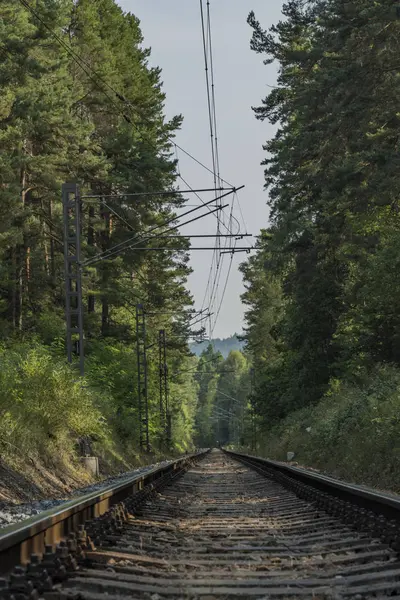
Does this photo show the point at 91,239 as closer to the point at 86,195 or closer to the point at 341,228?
the point at 86,195

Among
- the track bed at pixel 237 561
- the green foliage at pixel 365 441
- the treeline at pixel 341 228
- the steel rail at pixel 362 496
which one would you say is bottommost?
the track bed at pixel 237 561

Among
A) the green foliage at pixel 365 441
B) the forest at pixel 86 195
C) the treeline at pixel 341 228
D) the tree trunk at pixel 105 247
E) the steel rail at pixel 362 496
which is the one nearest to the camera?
the steel rail at pixel 362 496

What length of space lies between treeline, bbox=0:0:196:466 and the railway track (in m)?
15.2

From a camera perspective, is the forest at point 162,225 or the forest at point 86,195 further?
the forest at point 86,195

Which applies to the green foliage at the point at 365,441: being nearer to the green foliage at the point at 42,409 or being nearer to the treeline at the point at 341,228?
the treeline at the point at 341,228

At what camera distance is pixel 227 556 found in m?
5.15

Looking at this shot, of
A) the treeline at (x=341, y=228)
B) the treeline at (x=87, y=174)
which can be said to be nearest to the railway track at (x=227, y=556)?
the treeline at (x=341, y=228)

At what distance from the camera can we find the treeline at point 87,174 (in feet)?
103

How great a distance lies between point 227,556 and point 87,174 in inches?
1411

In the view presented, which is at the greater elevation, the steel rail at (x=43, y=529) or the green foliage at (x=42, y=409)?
the green foliage at (x=42, y=409)

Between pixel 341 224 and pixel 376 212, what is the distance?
12.2 ft

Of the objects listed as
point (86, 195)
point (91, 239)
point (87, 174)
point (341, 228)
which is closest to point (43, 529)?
point (86, 195)

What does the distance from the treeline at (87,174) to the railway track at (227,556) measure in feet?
49.9

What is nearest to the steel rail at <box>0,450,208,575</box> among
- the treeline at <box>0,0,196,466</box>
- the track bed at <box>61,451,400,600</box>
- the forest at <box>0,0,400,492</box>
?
the track bed at <box>61,451,400,600</box>
